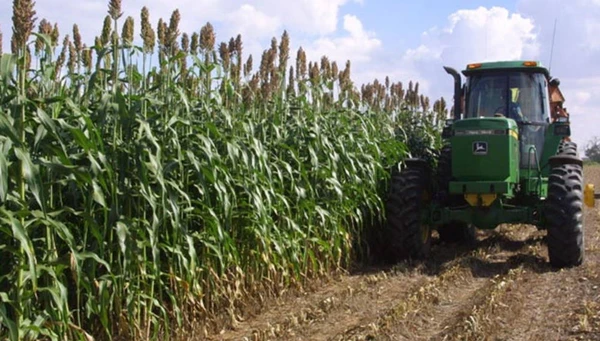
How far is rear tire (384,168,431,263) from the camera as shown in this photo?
732 cm

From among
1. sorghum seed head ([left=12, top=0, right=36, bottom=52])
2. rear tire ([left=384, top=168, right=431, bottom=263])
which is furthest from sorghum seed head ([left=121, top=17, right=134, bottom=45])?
rear tire ([left=384, top=168, right=431, bottom=263])

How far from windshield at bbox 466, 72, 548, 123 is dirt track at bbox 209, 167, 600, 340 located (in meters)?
1.69

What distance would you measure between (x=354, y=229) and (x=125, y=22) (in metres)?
3.64

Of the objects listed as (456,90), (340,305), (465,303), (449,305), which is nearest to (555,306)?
(465,303)

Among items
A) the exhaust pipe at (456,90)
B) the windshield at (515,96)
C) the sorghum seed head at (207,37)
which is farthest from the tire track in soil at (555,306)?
the sorghum seed head at (207,37)

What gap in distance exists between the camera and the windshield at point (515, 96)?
26.7 ft

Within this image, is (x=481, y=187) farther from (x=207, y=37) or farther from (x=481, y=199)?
(x=207, y=37)

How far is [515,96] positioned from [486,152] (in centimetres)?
124

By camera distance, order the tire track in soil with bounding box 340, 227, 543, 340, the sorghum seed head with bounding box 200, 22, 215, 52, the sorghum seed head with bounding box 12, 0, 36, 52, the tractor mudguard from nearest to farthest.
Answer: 1. the sorghum seed head with bounding box 12, 0, 36, 52
2. the tire track in soil with bounding box 340, 227, 543, 340
3. the sorghum seed head with bounding box 200, 22, 215, 52
4. the tractor mudguard

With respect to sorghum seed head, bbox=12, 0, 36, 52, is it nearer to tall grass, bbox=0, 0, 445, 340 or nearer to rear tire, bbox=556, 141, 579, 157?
tall grass, bbox=0, 0, 445, 340

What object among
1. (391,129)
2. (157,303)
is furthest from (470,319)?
A: (391,129)

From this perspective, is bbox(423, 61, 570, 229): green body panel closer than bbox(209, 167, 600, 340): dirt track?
No

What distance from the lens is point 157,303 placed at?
4148 millimetres

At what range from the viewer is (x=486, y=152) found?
733 cm
